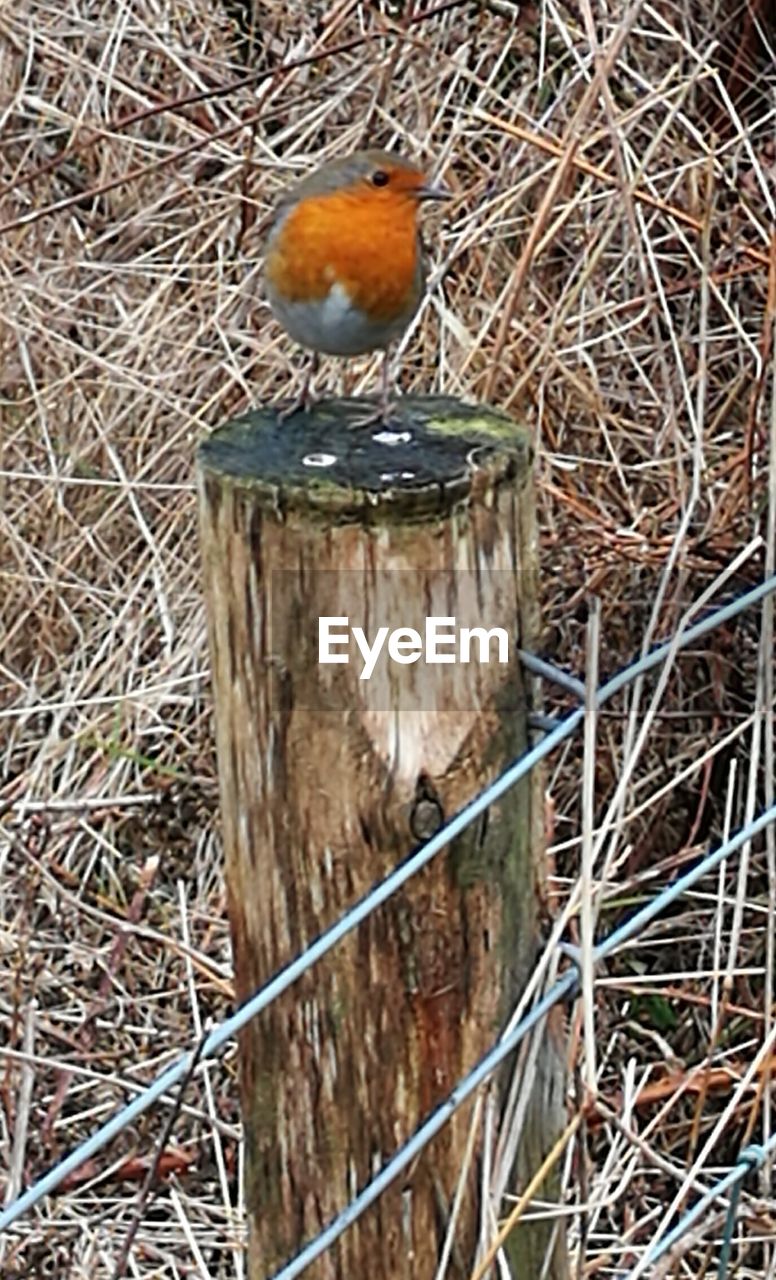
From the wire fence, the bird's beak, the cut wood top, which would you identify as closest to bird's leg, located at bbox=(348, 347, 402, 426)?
the cut wood top

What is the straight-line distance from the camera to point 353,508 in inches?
54.2

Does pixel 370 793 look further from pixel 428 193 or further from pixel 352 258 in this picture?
pixel 428 193

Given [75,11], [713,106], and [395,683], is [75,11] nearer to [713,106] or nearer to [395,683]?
[713,106]

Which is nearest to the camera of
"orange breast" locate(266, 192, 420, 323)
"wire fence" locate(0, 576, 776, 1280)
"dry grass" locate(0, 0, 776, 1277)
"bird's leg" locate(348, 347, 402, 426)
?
"wire fence" locate(0, 576, 776, 1280)

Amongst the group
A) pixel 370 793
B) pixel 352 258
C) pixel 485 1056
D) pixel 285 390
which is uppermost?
pixel 352 258

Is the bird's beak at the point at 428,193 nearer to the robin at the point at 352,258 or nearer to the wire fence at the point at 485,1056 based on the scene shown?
the robin at the point at 352,258

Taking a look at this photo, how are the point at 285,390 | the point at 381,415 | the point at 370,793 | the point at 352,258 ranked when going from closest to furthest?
the point at 370,793 < the point at 381,415 < the point at 352,258 < the point at 285,390

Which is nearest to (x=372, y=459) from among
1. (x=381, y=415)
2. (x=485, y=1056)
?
(x=381, y=415)

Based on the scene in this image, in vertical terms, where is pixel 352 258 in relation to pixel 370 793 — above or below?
above

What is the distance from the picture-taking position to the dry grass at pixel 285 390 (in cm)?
256

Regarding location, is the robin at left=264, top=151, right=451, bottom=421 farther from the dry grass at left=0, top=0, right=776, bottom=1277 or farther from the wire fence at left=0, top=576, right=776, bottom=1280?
the wire fence at left=0, top=576, right=776, bottom=1280

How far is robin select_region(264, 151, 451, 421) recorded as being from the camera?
6.89ft

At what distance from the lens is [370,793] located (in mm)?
1401

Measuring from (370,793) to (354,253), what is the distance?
868mm
